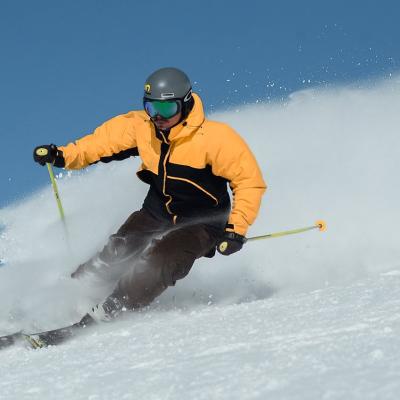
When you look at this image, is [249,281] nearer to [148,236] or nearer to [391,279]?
[148,236]

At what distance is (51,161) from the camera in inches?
229

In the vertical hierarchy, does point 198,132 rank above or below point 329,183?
above

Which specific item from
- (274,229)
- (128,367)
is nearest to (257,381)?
(128,367)

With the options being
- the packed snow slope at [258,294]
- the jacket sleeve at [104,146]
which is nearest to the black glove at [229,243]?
the packed snow slope at [258,294]

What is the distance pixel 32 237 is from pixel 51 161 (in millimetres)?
4373

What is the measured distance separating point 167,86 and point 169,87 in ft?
0.05

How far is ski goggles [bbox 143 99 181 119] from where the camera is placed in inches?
205

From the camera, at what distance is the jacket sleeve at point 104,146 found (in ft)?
19.0

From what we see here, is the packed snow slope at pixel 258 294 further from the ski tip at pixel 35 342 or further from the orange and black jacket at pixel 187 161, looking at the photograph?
the orange and black jacket at pixel 187 161

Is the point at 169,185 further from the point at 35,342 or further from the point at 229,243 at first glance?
the point at 35,342

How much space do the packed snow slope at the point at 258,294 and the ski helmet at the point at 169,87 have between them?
1471mm

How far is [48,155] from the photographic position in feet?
19.0

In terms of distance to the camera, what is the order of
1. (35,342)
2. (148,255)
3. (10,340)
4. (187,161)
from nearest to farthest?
(35,342), (10,340), (148,255), (187,161)

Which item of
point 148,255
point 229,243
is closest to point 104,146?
point 148,255
